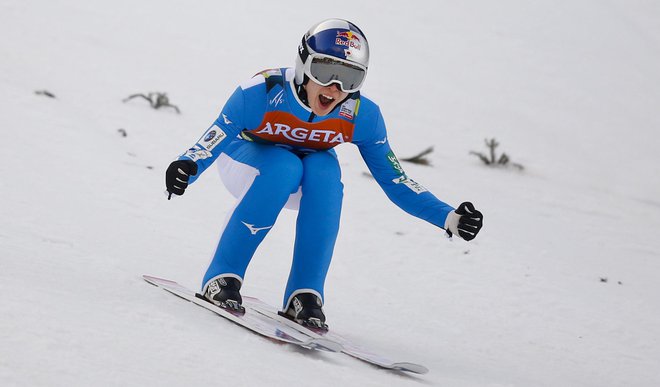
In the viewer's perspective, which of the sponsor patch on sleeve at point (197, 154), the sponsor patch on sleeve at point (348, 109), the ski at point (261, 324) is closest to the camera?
the ski at point (261, 324)

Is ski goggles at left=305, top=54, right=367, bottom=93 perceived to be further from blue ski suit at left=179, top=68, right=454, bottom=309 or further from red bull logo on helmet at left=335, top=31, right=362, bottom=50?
blue ski suit at left=179, top=68, right=454, bottom=309

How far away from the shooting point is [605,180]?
9859 millimetres

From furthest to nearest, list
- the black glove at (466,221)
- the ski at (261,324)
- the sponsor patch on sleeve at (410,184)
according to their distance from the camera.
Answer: the sponsor patch on sleeve at (410,184) → the black glove at (466,221) → the ski at (261,324)

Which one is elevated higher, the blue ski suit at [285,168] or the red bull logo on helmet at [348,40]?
the red bull logo on helmet at [348,40]

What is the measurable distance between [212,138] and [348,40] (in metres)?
0.66

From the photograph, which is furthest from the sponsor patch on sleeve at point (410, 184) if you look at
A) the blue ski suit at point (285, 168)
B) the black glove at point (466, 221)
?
the black glove at point (466, 221)

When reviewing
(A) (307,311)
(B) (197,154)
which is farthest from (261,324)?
(B) (197,154)

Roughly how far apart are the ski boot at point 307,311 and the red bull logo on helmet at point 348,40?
1.01 m

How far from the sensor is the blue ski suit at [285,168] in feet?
12.7

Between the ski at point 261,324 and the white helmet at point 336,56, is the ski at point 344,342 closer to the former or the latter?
the ski at point 261,324

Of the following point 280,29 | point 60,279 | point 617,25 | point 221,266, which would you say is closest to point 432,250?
point 221,266

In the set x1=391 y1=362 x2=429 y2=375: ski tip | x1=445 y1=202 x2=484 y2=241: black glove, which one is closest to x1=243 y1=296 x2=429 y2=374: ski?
x1=391 y1=362 x2=429 y2=375: ski tip

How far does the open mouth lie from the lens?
398 cm

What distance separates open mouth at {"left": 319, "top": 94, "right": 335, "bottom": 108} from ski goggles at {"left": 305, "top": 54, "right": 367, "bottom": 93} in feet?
0.24
